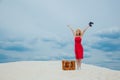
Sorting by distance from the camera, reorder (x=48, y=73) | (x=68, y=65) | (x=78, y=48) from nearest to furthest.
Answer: (x=48, y=73) → (x=78, y=48) → (x=68, y=65)

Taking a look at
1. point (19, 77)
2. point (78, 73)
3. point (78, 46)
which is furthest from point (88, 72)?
point (19, 77)

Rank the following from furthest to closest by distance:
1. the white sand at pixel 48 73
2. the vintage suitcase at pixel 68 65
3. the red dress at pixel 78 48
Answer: the vintage suitcase at pixel 68 65, the red dress at pixel 78 48, the white sand at pixel 48 73

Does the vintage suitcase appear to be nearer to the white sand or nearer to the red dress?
the white sand

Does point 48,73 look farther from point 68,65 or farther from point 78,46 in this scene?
point 78,46

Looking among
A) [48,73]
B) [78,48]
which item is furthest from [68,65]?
[48,73]

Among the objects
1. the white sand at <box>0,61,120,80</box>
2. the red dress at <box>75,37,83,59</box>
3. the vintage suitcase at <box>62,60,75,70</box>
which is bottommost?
the white sand at <box>0,61,120,80</box>

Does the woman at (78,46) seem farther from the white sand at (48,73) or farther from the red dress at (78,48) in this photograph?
the white sand at (48,73)

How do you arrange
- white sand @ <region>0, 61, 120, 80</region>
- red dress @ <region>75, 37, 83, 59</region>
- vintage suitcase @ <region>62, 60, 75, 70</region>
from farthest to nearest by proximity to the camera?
vintage suitcase @ <region>62, 60, 75, 70</region> → red dress @ <region>75, 37, 83, 59</region> → white sand @ <region>0, 61, 120, 80</region>

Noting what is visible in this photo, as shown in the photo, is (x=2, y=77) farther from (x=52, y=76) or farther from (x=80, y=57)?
(x=80, y=57)

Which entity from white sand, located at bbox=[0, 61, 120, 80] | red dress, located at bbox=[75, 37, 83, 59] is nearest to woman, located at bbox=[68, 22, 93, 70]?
red dress, located at bbox=[75, 37, 83, 59]

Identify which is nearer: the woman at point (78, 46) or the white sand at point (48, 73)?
the white sand at point (48, 73)

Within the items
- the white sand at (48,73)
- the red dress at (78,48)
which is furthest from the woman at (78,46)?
the white sand at (48,73)

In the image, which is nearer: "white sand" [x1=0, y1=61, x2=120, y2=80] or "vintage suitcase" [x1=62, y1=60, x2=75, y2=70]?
"white sand" [x1=0, y1=61, x2=120, y2=80]

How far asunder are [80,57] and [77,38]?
3.40ft
